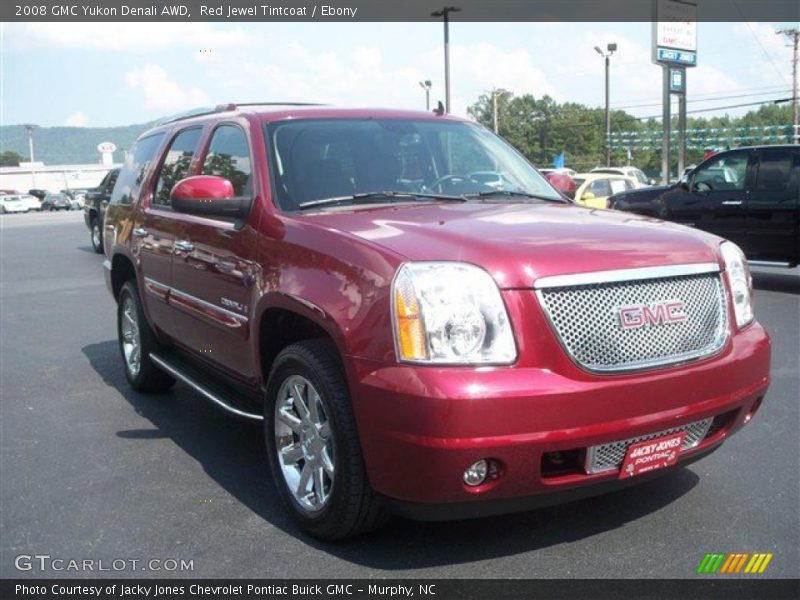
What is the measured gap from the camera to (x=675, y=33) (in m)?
25.5

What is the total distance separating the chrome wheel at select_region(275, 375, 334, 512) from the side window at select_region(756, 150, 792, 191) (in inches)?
368

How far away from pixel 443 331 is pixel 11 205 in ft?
210

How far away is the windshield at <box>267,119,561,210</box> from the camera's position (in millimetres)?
4258

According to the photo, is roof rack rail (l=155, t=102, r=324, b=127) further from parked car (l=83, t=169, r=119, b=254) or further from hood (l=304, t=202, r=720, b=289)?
parked car (l=83, t=169, r=119, b=254)

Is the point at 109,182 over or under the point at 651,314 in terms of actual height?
over

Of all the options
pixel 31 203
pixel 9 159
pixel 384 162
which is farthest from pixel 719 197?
pixel 9 159

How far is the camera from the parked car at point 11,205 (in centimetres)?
6007

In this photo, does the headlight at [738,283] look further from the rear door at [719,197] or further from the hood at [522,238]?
the rear door at [719,197]

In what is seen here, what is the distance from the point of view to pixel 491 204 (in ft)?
14.0

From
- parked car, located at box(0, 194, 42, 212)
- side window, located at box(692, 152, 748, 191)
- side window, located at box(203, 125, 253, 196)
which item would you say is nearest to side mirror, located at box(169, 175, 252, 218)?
side window, located at box(203, 125, 253, 196)

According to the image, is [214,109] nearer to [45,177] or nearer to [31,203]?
[31,203]

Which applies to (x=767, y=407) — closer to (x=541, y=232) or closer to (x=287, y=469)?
(x=541, y=232)

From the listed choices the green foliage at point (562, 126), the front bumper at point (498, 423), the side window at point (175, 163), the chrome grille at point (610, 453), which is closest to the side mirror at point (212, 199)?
the side window at point (175, 163)
